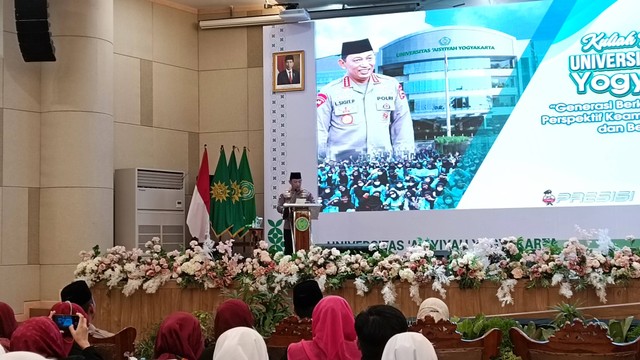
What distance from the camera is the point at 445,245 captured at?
31.9 feet

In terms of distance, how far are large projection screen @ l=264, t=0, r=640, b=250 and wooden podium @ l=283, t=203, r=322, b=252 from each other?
2779 millimetres

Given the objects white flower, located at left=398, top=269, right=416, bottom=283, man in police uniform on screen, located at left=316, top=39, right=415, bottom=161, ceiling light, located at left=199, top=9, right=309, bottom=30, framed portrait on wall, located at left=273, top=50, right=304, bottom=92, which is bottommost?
white flower, located at left=398, top=269, right=416, bottom=283

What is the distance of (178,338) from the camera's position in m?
3.49

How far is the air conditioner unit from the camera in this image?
970 centimetres

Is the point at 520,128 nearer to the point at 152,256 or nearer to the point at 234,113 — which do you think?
the point at 234,113

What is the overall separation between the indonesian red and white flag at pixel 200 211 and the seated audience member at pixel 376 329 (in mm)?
7123

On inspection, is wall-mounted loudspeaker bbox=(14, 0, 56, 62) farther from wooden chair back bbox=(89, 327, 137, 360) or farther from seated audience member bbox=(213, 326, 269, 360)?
seated audience member bbox=(213, 326, 269, 360)

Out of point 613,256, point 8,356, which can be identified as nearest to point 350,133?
point 613,256

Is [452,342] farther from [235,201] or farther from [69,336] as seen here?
[235,201]

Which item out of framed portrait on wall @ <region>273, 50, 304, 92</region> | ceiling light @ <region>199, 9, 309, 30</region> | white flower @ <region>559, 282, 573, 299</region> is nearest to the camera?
white flower @ <region>559, 282, 573, 299</region>

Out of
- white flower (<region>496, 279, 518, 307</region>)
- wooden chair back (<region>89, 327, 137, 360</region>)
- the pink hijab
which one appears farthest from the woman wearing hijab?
white flower (<region>496, 279, 518, 307</region>)

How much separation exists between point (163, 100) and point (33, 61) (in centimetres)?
247

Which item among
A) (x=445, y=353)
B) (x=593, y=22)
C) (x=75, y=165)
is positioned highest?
(x=593, y=22)

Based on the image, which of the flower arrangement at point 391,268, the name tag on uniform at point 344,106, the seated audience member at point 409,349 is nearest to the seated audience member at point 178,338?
the seated audience member at point 409,349
